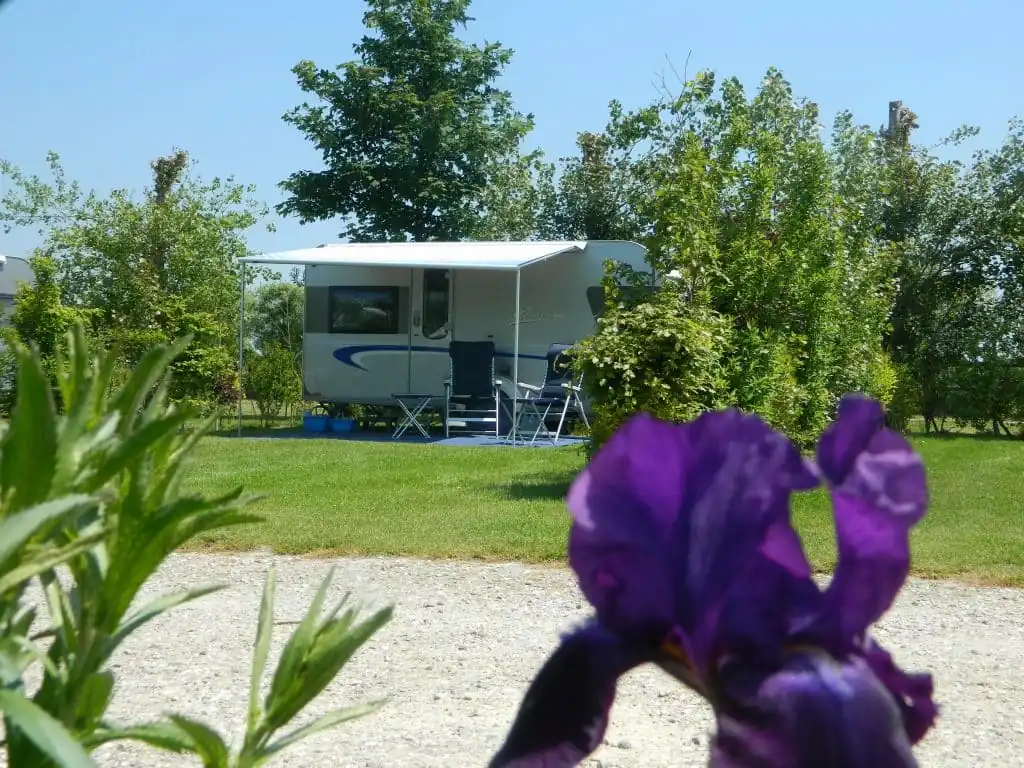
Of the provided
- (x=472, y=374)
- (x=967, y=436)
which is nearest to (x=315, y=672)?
(x=472, y=374)

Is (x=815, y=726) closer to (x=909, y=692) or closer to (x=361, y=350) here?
(x=909, y=692)

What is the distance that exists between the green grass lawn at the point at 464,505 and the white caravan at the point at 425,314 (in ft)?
9.19

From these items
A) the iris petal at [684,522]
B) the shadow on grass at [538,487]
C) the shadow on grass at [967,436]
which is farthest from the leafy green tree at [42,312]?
the iris petal at [684,522]

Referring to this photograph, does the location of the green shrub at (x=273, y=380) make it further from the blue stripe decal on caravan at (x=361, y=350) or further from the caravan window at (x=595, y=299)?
the caravan window at (x=595, y=299)

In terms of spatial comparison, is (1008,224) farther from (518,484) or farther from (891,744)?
(891,744)

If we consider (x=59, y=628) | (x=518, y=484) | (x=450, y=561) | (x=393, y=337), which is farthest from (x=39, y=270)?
(x=59, y=628)

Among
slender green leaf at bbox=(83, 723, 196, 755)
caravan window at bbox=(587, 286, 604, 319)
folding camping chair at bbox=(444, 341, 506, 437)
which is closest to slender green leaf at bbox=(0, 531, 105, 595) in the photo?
slender green leaf at bbox=(83, 723, 196, 755)

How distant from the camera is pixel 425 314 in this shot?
15.1 meters

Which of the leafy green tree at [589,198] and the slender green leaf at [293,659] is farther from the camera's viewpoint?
the leafy green tree at [589,198]

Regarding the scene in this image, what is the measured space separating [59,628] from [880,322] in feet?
38.6

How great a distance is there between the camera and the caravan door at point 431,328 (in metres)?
Answer: 14.9

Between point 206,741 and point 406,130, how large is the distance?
69.0 ft

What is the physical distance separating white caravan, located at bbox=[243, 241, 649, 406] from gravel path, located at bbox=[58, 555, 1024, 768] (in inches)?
Result: 352

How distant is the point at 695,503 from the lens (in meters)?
0.55
